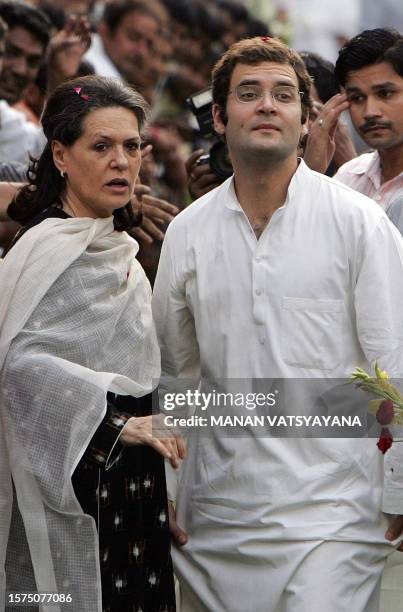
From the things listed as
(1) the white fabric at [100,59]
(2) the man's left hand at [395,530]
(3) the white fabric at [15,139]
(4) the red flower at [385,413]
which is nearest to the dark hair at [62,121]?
(4) the red flower at [385,413]

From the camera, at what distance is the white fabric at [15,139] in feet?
22.0

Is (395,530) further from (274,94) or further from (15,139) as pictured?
(15,139)

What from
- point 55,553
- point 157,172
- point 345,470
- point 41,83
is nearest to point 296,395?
point 345,470

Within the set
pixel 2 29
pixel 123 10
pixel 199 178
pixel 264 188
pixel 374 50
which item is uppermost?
pixel 123 10

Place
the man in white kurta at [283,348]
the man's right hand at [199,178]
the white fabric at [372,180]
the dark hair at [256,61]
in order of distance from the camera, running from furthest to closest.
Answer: the man's right hand at [199,178] → the white fabric at [372,180] → the dark hair at [256,61] → the man in white kurta at [283,348]

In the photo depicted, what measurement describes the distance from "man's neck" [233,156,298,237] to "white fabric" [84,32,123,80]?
156 inches

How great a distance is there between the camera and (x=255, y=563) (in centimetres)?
433

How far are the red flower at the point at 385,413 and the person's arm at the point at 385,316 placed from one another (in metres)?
0.27

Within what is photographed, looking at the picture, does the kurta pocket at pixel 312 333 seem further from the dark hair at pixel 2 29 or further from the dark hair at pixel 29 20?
the dark hair at pixel 29 20

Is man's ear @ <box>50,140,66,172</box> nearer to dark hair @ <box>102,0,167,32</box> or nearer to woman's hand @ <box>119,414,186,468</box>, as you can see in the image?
woman's hand @ <box>119,414,186,468</box>

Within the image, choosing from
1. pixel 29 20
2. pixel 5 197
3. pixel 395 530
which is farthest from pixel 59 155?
pixel 29 20

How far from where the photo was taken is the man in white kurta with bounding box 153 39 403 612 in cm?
428

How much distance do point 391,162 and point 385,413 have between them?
4.54 ft

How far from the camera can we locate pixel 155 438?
414 centimetres
